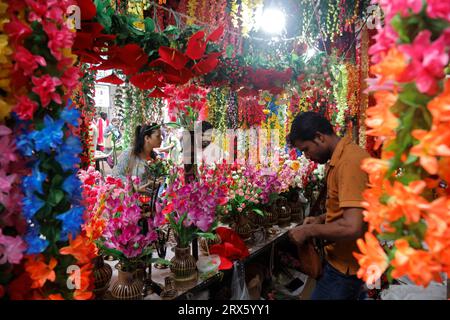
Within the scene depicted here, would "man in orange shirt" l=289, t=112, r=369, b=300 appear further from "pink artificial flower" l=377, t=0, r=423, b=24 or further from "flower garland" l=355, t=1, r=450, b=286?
"pink artificial flower" l=377, t=0, r=423, b=24

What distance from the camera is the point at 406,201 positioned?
66 centimetres

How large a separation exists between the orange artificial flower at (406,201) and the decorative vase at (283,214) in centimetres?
208

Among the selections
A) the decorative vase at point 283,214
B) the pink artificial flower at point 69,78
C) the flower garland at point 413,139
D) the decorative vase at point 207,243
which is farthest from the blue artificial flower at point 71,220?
the decorative vase at point 283,214

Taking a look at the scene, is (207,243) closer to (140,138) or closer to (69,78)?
(140,138)

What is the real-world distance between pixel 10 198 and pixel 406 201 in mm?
1014

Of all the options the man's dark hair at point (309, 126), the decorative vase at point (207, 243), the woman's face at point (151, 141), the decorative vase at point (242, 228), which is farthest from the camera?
the woman's face at point (151, 141)

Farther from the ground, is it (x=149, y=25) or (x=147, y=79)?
(x=149, y=25)

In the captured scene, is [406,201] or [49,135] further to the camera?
[49,135]

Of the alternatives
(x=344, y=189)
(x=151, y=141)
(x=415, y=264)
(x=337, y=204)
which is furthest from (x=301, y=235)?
(x=151, y=141)

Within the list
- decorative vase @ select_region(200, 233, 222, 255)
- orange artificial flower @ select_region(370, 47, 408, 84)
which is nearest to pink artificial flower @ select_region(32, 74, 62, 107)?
orange artificial flower @ select_region(370, 47, 408, 84)

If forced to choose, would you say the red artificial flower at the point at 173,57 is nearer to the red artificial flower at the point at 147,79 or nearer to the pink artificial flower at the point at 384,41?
the red artificial flower at the point at 147,79

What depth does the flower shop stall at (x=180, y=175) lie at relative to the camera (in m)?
0.66

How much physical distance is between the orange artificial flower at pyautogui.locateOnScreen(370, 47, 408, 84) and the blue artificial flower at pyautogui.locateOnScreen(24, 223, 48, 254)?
1.00 meters
